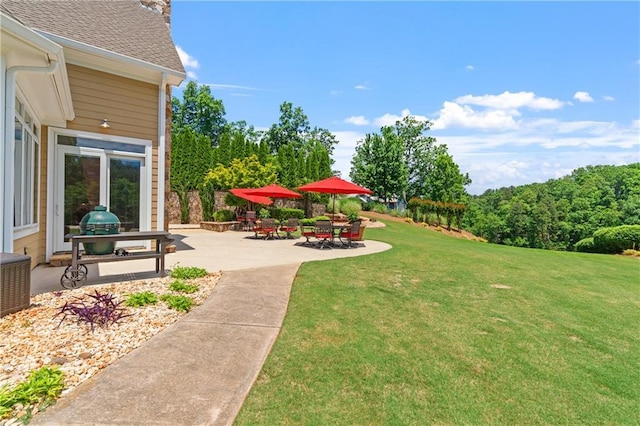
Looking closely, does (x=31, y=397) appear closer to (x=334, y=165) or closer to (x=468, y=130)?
(x=468, y=130)

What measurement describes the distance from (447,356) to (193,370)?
8.20ft

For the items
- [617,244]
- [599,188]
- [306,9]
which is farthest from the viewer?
[599,188]

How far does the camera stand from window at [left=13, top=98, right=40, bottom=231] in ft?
17.2

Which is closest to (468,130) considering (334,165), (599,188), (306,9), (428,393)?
(334,165)

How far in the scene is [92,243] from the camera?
227 inches

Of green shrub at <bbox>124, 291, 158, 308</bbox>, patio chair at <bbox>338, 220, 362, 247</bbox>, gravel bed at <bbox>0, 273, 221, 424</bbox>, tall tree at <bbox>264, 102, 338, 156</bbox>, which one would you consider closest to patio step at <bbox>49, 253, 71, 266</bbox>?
gravel bed at <bbox>0, 273, 221, 424</bbox>

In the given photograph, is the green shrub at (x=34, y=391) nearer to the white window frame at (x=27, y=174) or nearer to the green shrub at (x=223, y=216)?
the white window frame at (x=27, y=174)

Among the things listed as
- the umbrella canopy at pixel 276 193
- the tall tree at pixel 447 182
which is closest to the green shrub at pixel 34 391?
the umbrella canopy at pixel 276 193

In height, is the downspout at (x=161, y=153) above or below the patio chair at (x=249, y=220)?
above

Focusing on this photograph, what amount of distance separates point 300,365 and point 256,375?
1.44ft

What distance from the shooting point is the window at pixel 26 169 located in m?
5.25

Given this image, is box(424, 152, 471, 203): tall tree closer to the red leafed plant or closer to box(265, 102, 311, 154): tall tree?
box(265, 102, 311, 154): tall tree

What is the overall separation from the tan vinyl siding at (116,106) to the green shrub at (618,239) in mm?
21676

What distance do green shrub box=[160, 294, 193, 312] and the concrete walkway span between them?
15 cm
